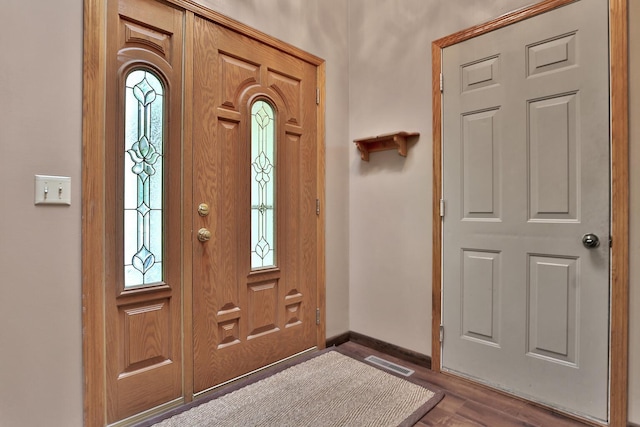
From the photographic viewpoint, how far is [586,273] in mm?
1654

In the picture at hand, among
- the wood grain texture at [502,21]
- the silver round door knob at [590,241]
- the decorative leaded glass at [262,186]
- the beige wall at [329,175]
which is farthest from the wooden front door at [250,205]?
the silver round door knob at [590,241]

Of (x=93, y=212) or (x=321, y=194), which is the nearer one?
(x=93, y=212)

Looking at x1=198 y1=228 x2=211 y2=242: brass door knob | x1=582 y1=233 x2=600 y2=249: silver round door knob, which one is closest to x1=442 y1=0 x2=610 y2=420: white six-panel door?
x1=582 y1=233 x2=600 y2=249: silver round door knob

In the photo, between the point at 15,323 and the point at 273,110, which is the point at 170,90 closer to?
the point at 273,110

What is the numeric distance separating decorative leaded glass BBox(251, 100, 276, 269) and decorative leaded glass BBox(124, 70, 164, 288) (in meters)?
0.55

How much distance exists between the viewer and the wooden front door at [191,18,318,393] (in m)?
1.84

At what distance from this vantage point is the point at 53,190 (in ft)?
4.53

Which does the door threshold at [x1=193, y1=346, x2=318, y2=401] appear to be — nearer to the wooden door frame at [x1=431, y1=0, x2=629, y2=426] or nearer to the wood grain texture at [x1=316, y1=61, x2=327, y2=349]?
the wood grain texture at [x1=316, y1=61, x2=327, y2=349]

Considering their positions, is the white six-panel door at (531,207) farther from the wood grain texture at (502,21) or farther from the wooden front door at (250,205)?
the wooden front door at (250,205)

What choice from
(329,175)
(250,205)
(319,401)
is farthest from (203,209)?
(319,401)

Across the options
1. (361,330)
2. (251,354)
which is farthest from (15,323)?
(361,330)

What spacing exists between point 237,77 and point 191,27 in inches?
13.2

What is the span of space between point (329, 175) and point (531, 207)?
4.27 ft
